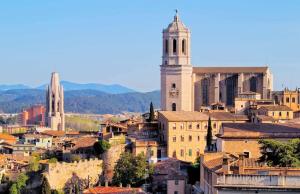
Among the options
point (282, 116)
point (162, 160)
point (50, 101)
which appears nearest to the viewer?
point (162, 160)

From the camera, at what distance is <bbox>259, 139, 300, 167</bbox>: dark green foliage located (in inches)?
1544

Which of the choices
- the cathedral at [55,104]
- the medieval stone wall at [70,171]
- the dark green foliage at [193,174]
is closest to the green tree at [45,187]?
the medieval stone wall at [70,171]

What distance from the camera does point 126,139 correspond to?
227 ft

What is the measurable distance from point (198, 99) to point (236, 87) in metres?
4.44

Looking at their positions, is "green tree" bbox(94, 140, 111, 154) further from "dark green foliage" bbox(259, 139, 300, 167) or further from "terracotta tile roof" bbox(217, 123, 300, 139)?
"dark green foliage" bbox(259, 139, 300, 167)

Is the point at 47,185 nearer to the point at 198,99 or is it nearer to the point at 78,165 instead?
the point at 78,165

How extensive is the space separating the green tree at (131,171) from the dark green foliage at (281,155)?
14800 millimetres

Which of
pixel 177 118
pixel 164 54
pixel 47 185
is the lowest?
pixel 47 185

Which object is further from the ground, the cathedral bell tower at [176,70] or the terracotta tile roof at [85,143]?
the cathedral bell tower at [176,70]

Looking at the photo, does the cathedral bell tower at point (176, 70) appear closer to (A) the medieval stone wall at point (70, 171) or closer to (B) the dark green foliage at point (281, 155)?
(A) the medieval stone wall at point (70, 171)

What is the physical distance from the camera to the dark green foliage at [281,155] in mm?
39219

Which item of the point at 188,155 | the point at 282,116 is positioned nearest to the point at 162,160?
the point at 188,155

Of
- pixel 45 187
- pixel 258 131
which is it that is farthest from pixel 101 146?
pixel 258 131

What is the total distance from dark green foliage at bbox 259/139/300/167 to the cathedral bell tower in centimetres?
5147
